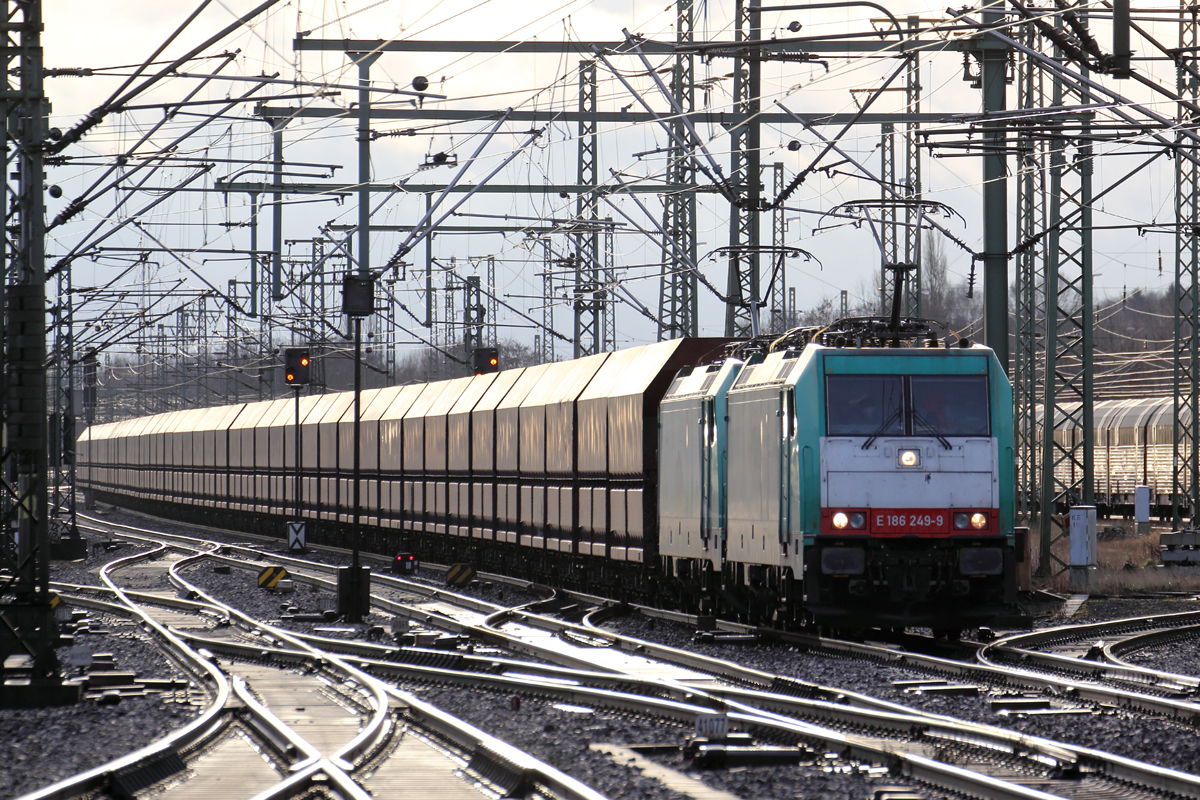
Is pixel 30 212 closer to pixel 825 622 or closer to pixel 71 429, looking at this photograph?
pixel 825 622

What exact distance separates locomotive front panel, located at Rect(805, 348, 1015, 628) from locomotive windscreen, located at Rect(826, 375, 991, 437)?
1 centimetres

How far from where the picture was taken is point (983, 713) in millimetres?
11977

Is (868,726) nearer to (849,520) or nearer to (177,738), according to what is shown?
(177,738)

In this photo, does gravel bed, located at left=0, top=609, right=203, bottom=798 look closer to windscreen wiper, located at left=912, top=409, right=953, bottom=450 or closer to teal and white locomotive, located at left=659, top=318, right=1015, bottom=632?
teal and white locomotive, located at left=659, top=318, right=1015, bottom=632

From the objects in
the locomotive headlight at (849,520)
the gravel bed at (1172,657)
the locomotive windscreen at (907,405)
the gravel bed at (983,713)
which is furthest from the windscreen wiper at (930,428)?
the gravel bed at (1172,657)

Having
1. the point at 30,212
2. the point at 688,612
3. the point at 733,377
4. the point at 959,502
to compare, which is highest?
the point at 30,212

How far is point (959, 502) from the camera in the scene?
16625mm

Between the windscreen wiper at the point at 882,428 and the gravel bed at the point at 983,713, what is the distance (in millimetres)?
2167

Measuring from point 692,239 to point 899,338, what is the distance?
22133 mm

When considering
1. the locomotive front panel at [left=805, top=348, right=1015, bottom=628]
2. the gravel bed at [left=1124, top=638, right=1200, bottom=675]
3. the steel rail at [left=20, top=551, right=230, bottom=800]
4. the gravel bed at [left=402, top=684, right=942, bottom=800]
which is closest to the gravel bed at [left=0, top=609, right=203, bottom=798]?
the steel rail at [left=20, top=551, right=230, bottom=800]

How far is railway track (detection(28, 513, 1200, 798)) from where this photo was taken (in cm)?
909

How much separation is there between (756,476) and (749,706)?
5.71m

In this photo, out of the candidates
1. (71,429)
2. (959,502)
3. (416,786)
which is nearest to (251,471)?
(71,429)

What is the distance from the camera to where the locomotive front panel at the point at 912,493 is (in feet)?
53.7
